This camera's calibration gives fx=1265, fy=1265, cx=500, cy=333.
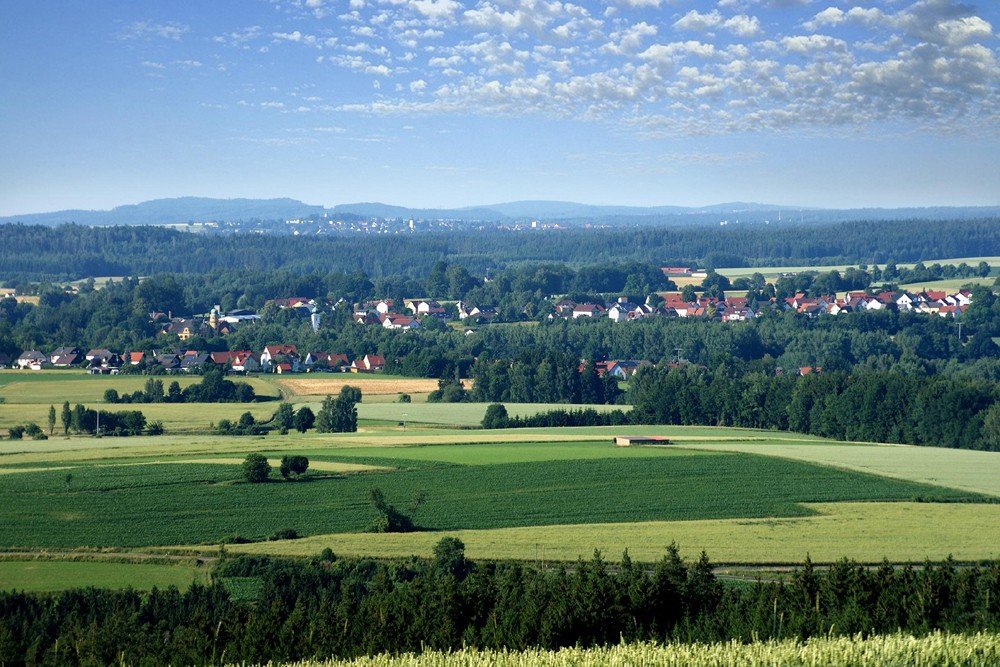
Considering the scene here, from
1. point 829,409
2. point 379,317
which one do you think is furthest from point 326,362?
point 829,409

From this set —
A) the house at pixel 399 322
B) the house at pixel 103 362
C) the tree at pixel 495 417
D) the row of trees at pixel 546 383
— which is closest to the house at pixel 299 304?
the house at pixel 399 322

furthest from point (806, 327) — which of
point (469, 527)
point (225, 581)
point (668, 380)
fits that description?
point (225, 581)

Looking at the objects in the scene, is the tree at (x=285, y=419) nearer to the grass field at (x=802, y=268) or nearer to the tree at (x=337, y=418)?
the tree at (x=337, y=418)

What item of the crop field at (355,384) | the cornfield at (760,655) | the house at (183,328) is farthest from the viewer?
the house at (183,328)

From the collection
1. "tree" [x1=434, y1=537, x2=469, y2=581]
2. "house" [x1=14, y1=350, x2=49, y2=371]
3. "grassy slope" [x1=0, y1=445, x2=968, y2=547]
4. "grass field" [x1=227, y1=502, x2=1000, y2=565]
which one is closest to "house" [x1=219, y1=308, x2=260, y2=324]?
"house" [x1=14, y1=350, x2=49, y2=371]

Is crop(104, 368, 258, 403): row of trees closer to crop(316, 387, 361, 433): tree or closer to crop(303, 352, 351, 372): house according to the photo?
crop(316, 387, 361, 433): tree

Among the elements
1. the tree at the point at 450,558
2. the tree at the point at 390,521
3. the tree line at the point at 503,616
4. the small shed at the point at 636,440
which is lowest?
the small shed at the point at 636,440

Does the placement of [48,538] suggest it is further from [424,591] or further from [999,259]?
[999,259]

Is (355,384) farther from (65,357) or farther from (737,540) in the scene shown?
(737,540)
